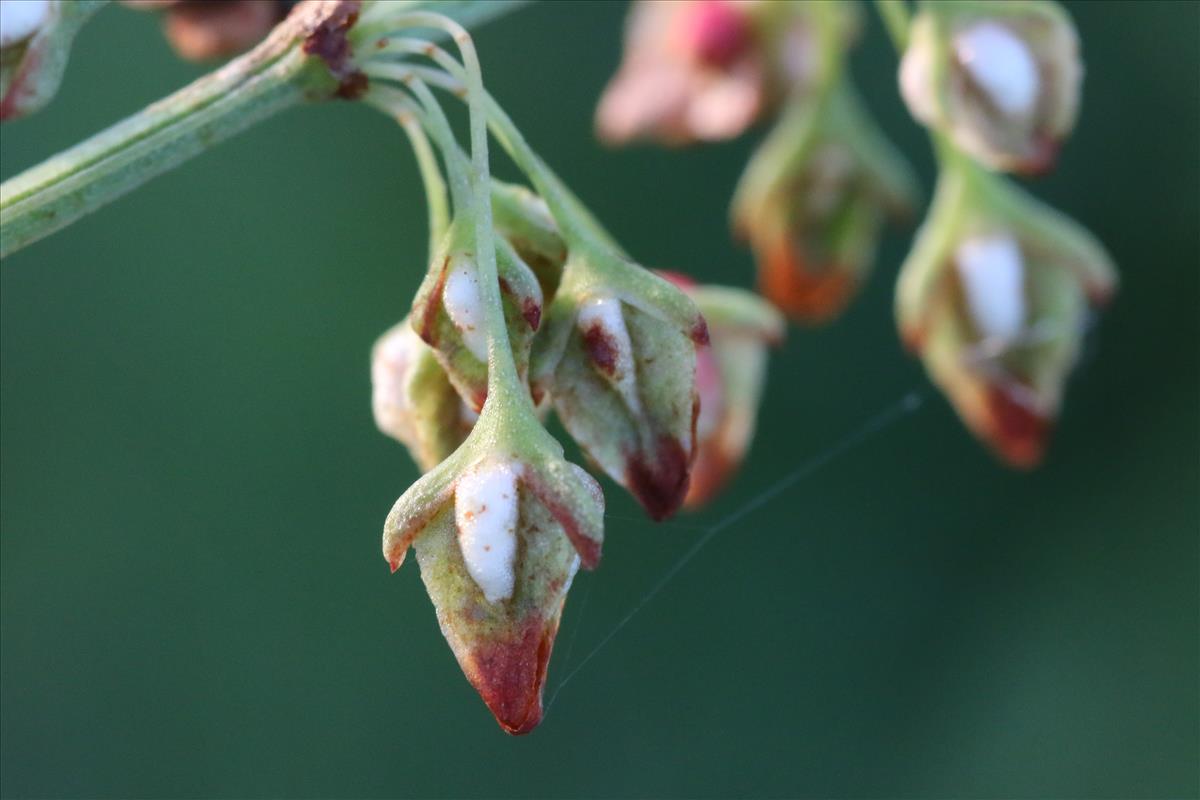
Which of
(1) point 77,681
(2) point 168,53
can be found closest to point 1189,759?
(1) point 77,681

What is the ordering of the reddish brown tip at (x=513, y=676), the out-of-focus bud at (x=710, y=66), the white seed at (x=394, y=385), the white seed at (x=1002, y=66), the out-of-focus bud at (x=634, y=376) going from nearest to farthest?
the reddish brown tip at (x=513, y=676)
the out-of-focus bud at (x=634, y=376)
the white seed at (x=394, y=385)
the white seed at (x=1002, y=66)
the out-of-focus bud at (x=710, y=66)

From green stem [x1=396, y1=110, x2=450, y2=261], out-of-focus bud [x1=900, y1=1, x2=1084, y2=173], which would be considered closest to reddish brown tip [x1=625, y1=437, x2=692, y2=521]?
green stem [x1=396, y1=110, x2=450, y2=261]

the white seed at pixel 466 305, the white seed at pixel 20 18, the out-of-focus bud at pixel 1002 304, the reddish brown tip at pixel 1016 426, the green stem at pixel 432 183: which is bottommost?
the reddish brown tip at pixel 1016 426

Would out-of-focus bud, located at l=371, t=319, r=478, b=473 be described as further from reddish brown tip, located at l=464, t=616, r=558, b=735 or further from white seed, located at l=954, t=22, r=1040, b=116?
white seed, located at l=954, t=22, r=1040, b=116

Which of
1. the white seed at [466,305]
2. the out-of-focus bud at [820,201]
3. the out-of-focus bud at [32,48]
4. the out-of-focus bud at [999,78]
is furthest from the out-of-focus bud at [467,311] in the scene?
the out-of-focus bud at [820,201]

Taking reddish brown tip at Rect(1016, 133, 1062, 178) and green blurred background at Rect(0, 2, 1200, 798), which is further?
green blurred background at Rect(0, 2, 1200, 798)

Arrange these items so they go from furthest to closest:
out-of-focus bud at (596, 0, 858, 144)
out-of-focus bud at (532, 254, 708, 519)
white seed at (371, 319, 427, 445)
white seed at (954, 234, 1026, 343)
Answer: out-of-focus bud at (596, 0, 858, 144) < white seed at (954, 234, 1026, 343) < white seed at (371, 319, 427, 445) < out-of-focus bud at (532, 254, 708, 519)

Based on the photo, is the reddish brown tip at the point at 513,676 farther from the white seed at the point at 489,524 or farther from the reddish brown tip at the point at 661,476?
the reddish brown tip at the point at 661,476

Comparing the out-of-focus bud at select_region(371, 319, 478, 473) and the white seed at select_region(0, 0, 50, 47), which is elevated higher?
the white seed at select_region(0, 0, 50, 47)
